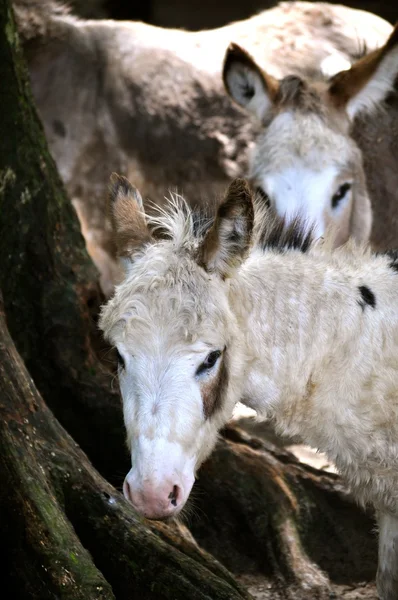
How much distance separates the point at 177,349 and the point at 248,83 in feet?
11.5

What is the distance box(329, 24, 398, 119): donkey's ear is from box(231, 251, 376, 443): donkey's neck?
8.63ft

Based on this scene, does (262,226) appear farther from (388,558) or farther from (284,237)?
(388,558)

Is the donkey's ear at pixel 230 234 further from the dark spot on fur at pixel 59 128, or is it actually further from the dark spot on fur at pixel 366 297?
the dark spot on fur at pixel 59 128

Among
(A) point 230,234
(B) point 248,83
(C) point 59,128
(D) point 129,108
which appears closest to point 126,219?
(A) point 230,234

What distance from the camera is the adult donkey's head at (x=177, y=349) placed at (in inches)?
121

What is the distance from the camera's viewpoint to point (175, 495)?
3.08 metres

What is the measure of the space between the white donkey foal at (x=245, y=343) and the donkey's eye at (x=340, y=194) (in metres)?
1.82

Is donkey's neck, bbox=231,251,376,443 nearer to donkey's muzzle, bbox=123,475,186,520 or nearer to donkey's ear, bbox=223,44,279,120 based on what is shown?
donkey's muzzle, bbox=123,475,186,520

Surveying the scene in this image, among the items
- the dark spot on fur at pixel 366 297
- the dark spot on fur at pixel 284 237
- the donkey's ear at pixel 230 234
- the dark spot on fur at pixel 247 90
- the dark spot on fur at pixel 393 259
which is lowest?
the dark spot on fur at pixel 247 90

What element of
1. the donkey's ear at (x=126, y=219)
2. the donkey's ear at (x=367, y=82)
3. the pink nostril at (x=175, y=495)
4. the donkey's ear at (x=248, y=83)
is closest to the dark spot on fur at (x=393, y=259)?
the donkey's ear at (x=126, y=219)

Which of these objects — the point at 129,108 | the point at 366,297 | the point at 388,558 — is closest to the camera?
the point at 366,297

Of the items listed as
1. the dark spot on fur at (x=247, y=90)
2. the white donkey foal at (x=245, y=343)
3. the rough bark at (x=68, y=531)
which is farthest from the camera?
the dark spot on fur at (x=247, y=90)

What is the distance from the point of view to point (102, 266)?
686 cm

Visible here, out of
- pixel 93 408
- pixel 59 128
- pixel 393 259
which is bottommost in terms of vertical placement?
pixel 93 408
